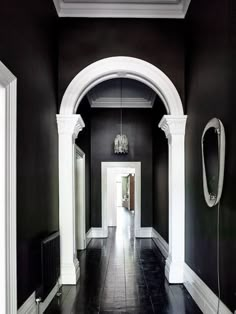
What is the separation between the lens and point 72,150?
502 cm

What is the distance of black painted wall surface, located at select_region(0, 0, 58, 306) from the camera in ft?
9.55

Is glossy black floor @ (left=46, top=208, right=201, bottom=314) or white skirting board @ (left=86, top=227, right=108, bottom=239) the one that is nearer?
glossy black floor @ (left=46, top=208, right=201, bottom=314)

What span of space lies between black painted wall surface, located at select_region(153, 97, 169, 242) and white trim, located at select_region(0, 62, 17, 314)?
451 cm

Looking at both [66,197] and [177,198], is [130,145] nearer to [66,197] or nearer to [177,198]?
[177,198]

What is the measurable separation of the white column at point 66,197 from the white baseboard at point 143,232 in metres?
4.77

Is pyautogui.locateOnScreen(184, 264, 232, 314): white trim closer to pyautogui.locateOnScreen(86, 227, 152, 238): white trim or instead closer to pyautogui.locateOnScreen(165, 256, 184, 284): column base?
pyautogui.locateOnScreen(165, 256, 184, 284): column base

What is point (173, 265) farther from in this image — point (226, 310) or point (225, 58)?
point (225, 58)

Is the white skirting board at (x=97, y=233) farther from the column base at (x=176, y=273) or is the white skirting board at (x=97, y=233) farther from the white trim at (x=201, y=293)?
the white trim at (x=201, y=293)

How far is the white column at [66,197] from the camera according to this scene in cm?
486

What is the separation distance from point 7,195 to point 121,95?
6.71 meters

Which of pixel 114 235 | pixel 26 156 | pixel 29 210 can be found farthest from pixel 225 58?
pixel 114 235

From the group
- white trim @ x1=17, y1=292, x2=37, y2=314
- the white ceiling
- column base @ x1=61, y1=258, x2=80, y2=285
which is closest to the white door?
the white ceiling

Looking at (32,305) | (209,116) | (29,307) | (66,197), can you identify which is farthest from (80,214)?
(209,116)

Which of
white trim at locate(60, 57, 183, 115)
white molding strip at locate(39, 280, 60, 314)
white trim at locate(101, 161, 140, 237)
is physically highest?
white trim at locate(60, 57, 183, 115)
